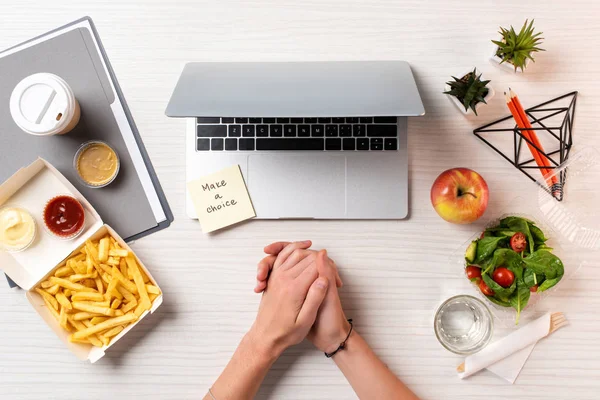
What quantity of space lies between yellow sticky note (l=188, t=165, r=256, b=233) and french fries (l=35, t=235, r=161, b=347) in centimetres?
16

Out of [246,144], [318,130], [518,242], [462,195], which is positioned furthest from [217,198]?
[518,242]

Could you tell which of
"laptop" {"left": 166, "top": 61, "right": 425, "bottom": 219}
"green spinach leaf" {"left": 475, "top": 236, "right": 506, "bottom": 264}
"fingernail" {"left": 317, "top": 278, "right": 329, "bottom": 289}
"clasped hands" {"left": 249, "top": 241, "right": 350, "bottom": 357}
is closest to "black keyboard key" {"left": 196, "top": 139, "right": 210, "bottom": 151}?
"laptop" {"left": 166, "top": 61, "right": 425, "bottom": 219}

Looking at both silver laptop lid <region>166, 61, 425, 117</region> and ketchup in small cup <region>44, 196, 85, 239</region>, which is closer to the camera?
silver laptop lid <region>166, 61, 425, 117</region>

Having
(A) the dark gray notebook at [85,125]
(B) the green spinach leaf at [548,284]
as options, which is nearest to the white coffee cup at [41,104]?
(A) the dark gray notebook at [85,125]

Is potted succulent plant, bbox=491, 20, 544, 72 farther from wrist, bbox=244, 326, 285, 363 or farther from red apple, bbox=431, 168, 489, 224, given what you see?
wrist, bbox=244, 326, 285, 363

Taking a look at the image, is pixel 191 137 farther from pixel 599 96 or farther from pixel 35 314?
pixel 599 96

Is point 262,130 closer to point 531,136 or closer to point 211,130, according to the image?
point 211,130

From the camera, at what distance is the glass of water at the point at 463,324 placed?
840 millimetres

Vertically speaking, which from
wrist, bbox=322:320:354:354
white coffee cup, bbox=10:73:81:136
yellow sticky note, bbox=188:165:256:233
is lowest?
wrist, bbox=322:320:354:354

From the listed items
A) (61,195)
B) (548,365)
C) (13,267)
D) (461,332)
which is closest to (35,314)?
(13,267)

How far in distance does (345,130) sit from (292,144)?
Result: 0.35 feet

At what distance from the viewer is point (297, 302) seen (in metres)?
0.81

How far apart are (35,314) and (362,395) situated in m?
0.65

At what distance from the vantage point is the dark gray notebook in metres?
0.88
